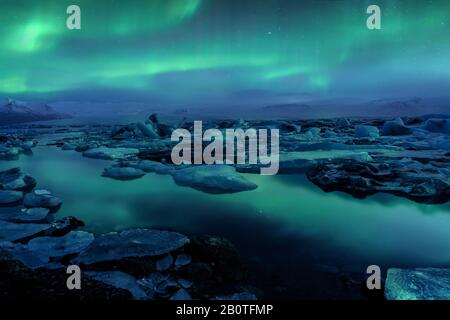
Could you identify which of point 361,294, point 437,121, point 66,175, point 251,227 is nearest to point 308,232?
point 251,227

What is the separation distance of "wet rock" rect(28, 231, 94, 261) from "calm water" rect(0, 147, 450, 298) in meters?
0.47

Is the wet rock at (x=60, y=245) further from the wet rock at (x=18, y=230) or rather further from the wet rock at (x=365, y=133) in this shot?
the wet rock at (x=365, y=133)

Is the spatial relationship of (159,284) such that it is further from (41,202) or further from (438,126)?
(438,126)

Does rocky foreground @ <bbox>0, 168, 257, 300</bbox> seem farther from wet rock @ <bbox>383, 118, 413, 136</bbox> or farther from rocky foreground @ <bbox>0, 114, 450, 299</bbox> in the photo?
wet rock @ <bbox>383, 118, 413, 136</bbox>

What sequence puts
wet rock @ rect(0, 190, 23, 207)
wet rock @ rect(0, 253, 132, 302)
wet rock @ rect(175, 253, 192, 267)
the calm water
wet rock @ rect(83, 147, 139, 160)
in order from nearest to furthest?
wet rock @ rect(0, 253, 132, 302) → wet rock @ rect(175, 253, 192, 267) → the calm water → wet rock @ rect(0, 190, 23, 207) → wet rock @ rect(83, 147, 139, 160)

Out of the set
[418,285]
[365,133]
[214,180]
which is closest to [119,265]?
[418,285]

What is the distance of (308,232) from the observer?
3.63m

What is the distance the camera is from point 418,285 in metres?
2.29

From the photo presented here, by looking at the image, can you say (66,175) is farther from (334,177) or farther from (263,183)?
(334,177)

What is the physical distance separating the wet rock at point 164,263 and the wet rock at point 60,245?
0.80 metres

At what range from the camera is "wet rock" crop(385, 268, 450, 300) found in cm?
219

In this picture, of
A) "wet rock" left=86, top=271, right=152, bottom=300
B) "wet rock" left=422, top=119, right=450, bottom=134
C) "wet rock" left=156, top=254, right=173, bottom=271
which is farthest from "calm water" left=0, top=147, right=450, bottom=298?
"wet rock" left=422, top=119, right=450, bottom=134
